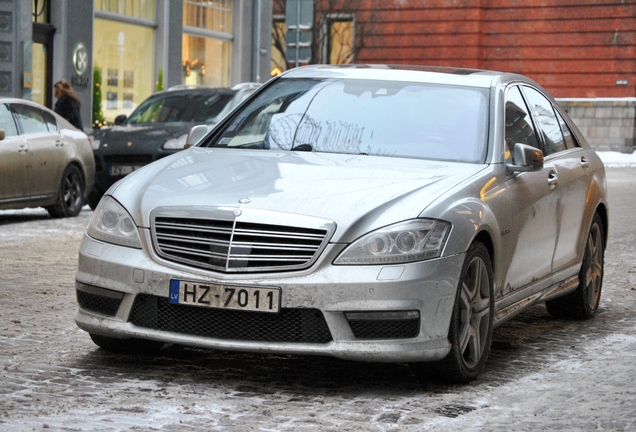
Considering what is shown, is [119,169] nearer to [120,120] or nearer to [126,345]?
[120,120]

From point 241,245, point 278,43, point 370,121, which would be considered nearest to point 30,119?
point 370,121

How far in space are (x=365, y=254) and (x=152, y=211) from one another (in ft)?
3.33

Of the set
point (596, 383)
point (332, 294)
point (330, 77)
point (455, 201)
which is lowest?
point (596, 383)

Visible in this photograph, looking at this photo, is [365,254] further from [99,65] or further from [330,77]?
[99,65]

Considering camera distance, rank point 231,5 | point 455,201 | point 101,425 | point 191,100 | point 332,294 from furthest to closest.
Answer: point 231,5 → point 191,100 → point 455,201 → point 332,294 → point 101,425

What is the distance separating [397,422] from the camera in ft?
17.4

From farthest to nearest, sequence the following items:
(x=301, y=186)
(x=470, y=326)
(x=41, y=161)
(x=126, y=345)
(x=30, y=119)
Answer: (x=30, y=119) → (x=41, y=161) → (x=126, y=345) → (x=470, y=326) → (x=301, y=186)

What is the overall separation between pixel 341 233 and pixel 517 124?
2.01 meters

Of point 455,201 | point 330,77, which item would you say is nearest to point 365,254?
point 455,201

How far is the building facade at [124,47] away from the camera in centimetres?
2347

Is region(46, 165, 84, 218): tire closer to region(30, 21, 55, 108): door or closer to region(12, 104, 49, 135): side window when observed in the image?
region(12, 104, 49, 135): side window

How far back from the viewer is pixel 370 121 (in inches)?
276

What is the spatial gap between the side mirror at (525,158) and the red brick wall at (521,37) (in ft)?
130

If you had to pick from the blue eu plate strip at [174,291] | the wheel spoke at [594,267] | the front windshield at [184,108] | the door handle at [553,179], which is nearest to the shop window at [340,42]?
the front windshield at [184,108]
